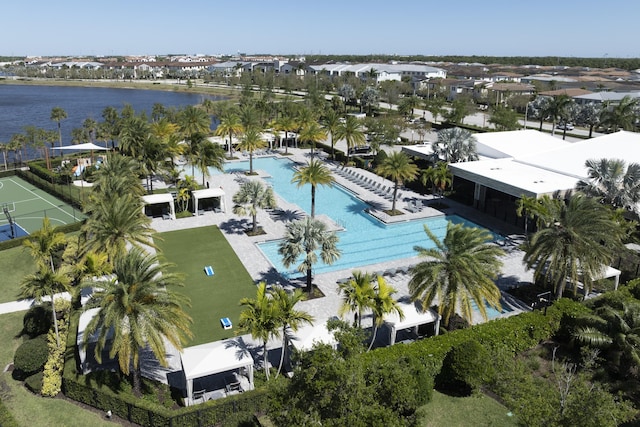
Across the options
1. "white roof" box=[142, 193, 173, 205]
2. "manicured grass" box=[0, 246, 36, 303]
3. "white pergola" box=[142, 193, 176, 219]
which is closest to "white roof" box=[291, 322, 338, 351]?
"manicured grass" box=[0, 246, 36, 303]

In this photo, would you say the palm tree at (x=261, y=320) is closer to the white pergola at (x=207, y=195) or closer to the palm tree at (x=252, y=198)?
the palm tree at (x=252, y=198)

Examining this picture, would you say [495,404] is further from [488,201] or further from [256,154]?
[256,154]

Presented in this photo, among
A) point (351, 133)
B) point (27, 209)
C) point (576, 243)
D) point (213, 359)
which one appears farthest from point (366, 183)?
point (213, 359)

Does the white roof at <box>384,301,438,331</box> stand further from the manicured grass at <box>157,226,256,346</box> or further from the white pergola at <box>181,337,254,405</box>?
the manicured grass at <box>157,226,256,346</box>

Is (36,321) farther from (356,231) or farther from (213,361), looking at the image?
(356,231)

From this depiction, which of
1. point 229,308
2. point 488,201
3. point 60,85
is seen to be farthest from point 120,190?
point 60,85

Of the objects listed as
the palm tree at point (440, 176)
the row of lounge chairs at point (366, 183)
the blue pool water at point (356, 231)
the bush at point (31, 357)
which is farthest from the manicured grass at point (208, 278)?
the palm tree at point (440, 176)
